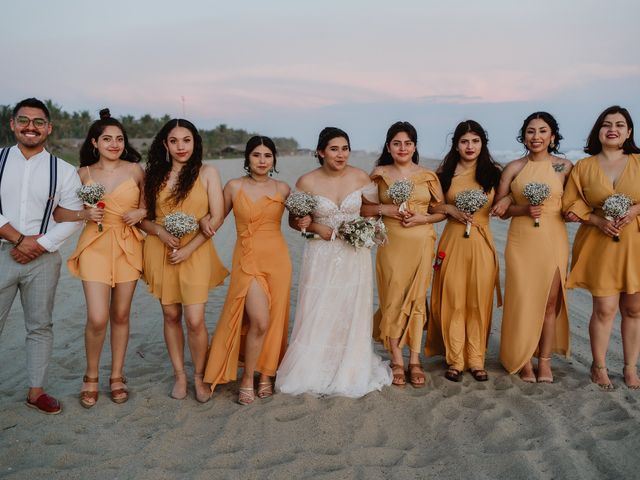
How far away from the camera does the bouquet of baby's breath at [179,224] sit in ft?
17.4

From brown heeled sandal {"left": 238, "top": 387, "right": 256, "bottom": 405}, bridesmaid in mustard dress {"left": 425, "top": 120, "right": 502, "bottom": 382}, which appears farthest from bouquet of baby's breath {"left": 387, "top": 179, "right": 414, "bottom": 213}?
brown heeled sandal {"left": 238, "top": 387, "right": 256, "bottom": 405}

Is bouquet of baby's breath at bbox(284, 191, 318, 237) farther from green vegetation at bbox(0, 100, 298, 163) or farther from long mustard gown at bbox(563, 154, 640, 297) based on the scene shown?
green vegetation at bbox(0, 100, 298, 163)

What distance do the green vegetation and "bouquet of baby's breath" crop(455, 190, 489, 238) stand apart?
1074 inches

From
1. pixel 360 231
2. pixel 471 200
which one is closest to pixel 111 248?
pixel 360 231

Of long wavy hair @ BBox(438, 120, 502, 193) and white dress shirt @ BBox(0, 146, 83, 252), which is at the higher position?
long wavy hair @ BBox(438, 120, 502, 193)

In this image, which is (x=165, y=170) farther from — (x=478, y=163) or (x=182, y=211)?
(x=478, y=163)

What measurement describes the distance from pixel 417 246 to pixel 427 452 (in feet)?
7.39

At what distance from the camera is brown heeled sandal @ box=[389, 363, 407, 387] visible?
6.01 metres

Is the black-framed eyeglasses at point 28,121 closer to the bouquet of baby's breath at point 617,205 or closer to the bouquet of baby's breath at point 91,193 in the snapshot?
the bouquet of baby's breath at point 91,193

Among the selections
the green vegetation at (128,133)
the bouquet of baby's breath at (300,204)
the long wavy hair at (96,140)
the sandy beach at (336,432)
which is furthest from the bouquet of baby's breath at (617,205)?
the green vegetation at (128,133)

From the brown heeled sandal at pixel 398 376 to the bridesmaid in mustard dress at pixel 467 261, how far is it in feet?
1.80

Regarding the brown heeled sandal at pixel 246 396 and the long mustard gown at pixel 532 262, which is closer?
the brown heeled sandal at pixel 246 396

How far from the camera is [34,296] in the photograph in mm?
5246

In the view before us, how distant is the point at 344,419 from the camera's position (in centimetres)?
523
